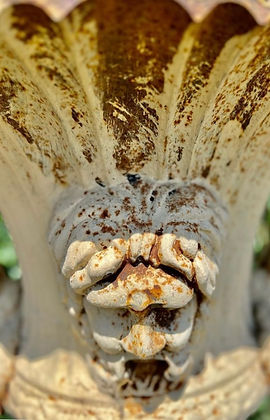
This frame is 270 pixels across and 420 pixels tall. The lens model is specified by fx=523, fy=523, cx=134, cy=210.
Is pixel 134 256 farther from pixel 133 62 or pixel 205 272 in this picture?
pixel 133 62

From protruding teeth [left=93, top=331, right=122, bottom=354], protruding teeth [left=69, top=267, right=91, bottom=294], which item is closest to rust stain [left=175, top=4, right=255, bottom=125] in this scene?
protruding teeth [left=69, top=267, right=91, bottom=294]

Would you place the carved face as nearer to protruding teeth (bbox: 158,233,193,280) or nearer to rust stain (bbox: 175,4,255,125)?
protruding teeth (bbox: 158,233,193,280)

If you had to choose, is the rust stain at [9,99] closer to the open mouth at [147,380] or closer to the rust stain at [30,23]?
the rust stain at [30,23]

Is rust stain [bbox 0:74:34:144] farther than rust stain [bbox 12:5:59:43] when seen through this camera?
Yes

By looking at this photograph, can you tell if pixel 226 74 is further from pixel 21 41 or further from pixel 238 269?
pixel 238 269

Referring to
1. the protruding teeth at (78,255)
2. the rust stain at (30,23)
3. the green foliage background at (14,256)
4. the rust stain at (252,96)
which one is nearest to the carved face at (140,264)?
the protruding teeth at (78,255)

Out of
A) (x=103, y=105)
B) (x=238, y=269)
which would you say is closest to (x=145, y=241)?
(x=103, y=105)
